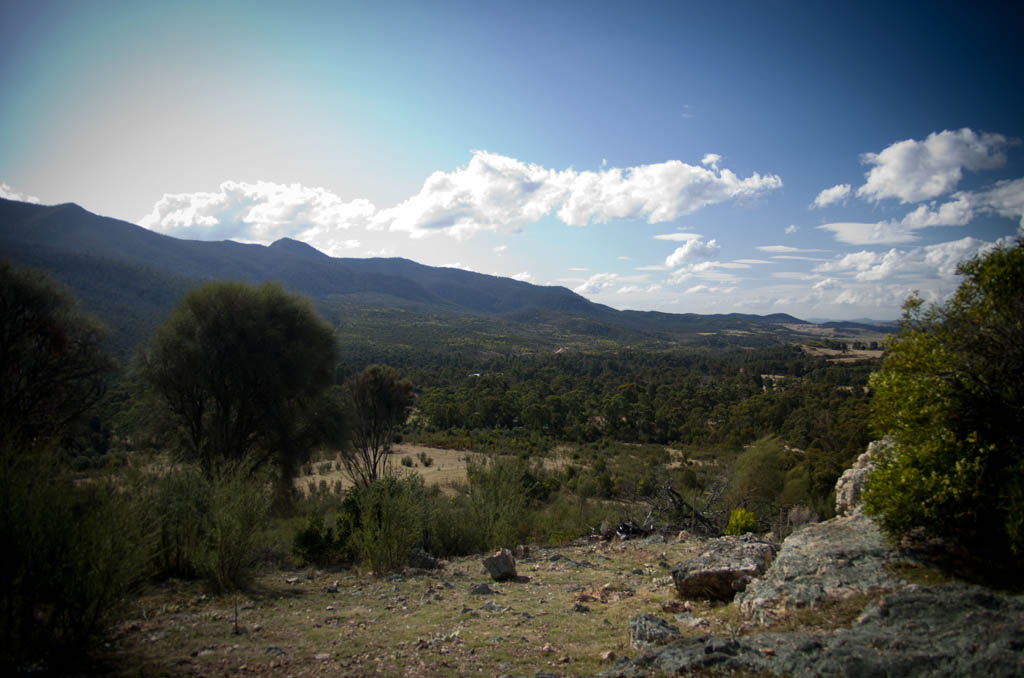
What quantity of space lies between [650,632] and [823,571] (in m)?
2.42

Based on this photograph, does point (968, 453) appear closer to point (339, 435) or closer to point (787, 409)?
point (339, 435)

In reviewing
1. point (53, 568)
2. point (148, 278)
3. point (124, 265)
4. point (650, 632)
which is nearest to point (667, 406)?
point (650, 632)

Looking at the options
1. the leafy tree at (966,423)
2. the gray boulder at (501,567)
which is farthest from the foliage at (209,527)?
the leafy tree at (966,423)

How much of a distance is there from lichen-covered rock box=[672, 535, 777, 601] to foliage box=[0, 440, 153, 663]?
7.75m

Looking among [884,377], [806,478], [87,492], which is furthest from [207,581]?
[806,478]

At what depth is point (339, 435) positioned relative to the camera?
56.8ft

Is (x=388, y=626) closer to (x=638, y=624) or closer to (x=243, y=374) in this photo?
(x=638, y=624)

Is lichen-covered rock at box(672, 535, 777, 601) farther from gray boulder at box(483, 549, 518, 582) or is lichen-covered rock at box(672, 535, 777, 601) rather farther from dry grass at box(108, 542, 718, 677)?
gray boulder at box(483, 549, 518, 582)

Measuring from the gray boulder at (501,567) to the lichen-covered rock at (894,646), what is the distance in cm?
546

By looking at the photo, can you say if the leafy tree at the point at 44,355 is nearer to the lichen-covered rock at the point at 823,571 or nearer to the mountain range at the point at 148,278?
the lichen-covered rock at the point at 823,571

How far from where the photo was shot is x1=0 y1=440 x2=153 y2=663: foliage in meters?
4.53

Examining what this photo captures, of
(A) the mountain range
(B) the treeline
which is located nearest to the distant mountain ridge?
(A) the mountain range

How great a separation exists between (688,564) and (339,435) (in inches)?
516

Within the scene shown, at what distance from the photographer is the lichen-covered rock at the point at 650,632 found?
565cm
